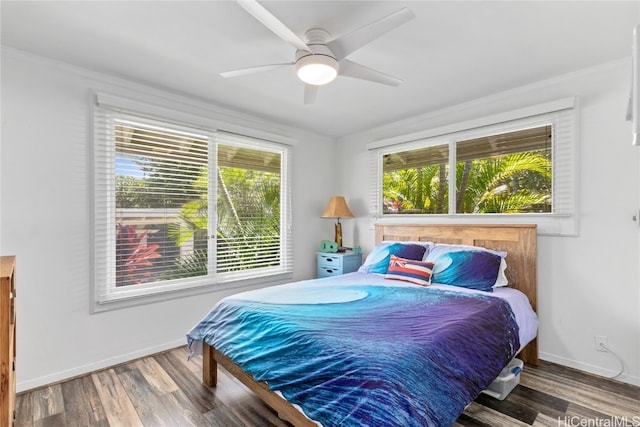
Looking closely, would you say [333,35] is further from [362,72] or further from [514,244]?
[514,244]

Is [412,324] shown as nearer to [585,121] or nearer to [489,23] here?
[489,23]

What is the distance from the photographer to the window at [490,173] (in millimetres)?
2652

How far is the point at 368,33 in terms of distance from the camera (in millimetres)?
1642

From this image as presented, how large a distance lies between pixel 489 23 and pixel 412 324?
73.3 inches

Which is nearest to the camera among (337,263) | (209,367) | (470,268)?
(209,367)

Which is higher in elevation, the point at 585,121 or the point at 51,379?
the point at 585,121

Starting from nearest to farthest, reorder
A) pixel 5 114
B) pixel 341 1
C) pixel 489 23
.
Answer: pixel 341 1
pixel 489 23
pixel 5 114

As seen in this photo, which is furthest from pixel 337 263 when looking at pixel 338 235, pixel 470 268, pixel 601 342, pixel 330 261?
pixel 601 342

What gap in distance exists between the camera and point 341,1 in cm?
170

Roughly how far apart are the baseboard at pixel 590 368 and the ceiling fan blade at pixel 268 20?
3113 mm

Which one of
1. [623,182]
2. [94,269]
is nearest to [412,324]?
[623,182]

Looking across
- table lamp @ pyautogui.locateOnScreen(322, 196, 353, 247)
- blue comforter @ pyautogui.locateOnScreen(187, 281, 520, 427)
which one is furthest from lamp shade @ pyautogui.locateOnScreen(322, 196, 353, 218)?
blue comforter @ pyautogui.locateOnScreen(187, 281, 520, 427)

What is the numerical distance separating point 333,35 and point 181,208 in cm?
209

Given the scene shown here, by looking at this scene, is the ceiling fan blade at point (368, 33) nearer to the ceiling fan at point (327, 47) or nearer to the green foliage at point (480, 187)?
the ceiling fan at point (327, 47)
